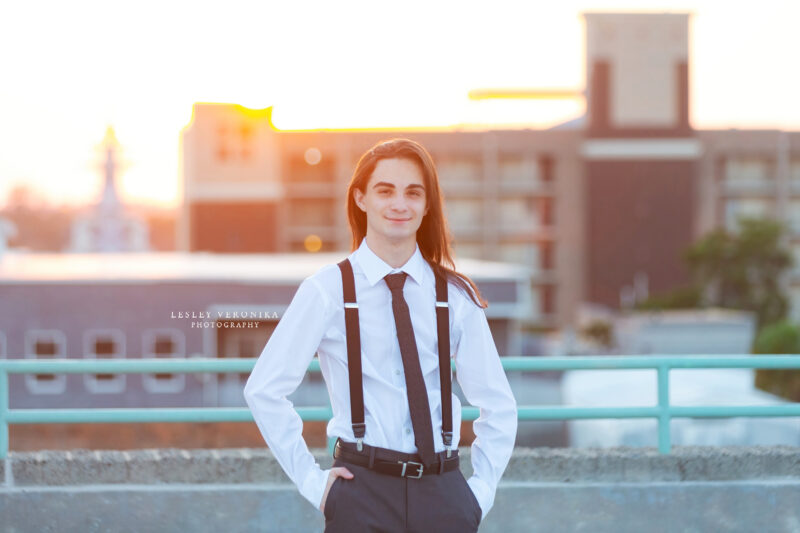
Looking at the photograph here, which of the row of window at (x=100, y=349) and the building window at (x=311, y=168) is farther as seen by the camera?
the building window at (x=311, y=168)

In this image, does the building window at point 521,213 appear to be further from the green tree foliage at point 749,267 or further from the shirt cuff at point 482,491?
the shirt cuff at point 482,491

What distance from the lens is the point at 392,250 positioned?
303cm

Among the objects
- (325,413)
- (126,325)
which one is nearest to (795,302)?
(126,325)

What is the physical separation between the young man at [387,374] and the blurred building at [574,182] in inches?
2199

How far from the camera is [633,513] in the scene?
16.6ft

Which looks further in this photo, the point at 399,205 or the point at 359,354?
the point at 399,205

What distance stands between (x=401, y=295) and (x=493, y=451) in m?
0.56

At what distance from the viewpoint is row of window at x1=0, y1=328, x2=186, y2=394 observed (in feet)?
98.4

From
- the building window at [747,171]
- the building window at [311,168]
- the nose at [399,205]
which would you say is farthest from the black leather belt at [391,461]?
the building window at [747,171]

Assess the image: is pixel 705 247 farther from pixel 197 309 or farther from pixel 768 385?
pixel 197 309

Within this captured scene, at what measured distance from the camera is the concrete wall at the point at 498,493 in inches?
194

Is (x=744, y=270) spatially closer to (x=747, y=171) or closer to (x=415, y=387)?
(x=747, y=171)

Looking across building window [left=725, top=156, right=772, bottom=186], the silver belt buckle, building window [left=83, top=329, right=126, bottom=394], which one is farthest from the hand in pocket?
building window [left=725, top=156, right=772, bottom=186]

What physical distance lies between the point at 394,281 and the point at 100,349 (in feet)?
94.7
